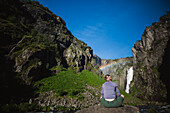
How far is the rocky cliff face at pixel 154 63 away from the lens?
81.9ft

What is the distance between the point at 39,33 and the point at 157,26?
168 ft

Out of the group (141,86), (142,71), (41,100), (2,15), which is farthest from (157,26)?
(2,15)

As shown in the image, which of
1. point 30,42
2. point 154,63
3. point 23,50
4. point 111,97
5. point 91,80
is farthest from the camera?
point 91,80

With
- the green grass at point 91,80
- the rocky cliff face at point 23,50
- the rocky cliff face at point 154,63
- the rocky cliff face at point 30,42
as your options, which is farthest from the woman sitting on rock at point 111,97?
the rocky cliff face at point 154,63

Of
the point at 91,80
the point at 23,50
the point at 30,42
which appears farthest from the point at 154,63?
the point at 30,42

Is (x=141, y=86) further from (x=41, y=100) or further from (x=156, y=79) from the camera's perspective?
(x=41, y=100)

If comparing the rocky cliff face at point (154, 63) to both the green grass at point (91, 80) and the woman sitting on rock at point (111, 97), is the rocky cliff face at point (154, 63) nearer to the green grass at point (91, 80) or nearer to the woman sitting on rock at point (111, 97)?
the green grass at point (91, 80)

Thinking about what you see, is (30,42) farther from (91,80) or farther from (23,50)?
(91,80)

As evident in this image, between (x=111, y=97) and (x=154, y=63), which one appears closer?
(x=111, y=97)

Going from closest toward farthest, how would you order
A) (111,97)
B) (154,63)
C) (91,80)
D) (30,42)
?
(111,97) → (30,42) → (154,63) → (91,80)

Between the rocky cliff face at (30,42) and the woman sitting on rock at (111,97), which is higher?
the rocky cliff face at (30,42)

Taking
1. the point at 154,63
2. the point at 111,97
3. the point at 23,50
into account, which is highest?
the point at 154,63

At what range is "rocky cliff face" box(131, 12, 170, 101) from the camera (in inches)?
983

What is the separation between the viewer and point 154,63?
1201 inches
